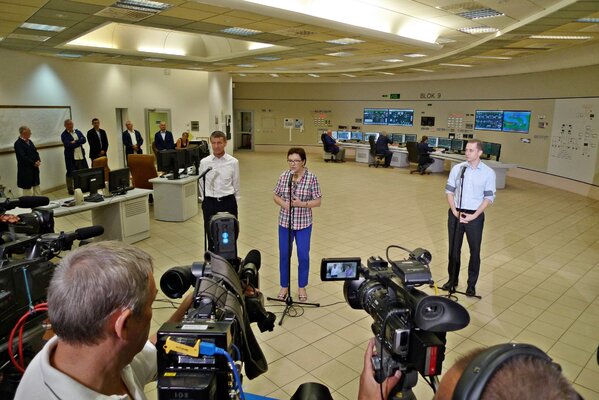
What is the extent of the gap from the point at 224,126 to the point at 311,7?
962 centimetres

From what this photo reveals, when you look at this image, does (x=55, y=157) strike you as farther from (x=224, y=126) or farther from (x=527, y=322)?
(x=527, y=322)

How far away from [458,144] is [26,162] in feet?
40.7

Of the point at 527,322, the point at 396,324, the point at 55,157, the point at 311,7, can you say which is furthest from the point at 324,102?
the point at 396,324

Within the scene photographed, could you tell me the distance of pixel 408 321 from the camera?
1.50 m

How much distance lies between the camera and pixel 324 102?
65.1 ft

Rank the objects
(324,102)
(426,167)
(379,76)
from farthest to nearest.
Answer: (324,102) < (379,76) < (426,167)

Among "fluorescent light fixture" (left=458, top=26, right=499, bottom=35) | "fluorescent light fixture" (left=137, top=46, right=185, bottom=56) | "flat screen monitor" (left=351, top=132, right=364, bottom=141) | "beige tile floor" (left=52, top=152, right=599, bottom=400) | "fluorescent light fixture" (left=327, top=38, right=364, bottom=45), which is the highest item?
"fluorescent light fixture" (left=137, top=46, right=185, bottom=56)

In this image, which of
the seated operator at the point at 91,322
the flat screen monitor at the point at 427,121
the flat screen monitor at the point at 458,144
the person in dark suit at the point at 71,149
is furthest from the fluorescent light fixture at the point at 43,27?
the flat screen monitor at the point at 427,121

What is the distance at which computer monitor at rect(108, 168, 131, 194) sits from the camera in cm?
648

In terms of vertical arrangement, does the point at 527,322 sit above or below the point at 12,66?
below

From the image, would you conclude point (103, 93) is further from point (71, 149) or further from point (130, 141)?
point (71, 149)

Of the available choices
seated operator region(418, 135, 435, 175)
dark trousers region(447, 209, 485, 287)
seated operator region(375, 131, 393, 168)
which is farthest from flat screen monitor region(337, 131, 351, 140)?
dark trousers region(447, 209, 485, 287)

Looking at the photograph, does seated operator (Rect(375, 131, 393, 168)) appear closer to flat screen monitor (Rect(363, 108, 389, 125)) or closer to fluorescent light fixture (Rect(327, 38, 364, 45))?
flat screen monitor (Rect(363, 108, 389, 125))

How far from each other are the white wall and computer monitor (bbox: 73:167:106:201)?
13.8 ft
